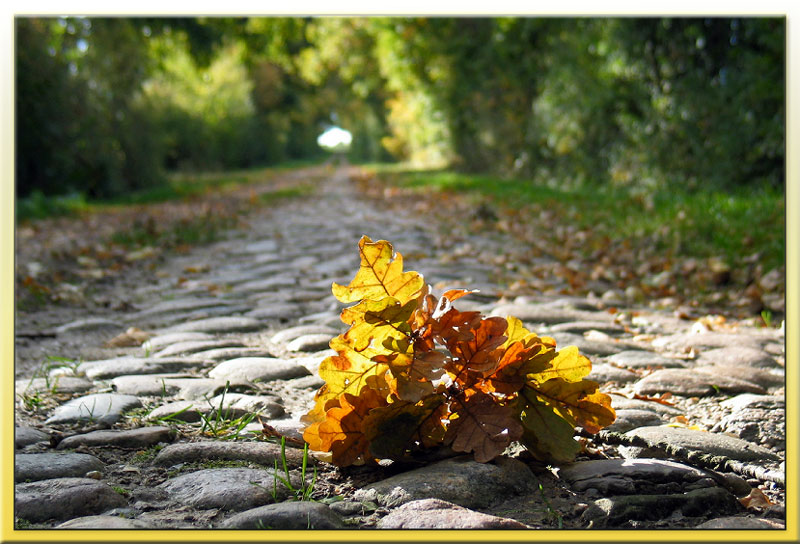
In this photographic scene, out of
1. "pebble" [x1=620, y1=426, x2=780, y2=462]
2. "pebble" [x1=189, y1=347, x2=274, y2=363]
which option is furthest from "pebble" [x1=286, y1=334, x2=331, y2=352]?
"pebble" [x1=620, y1=426, x2=780, y2=462]

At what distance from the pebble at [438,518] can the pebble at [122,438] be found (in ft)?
2.75

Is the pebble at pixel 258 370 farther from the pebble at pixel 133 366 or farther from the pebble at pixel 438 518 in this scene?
the pebble at pixel 438 518

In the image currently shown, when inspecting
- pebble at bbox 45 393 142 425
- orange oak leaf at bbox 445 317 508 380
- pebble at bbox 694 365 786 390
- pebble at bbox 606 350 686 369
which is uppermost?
orange oak leaf at bbox 445 317 508 380

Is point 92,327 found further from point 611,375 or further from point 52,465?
point 611,375

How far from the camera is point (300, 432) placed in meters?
2.05

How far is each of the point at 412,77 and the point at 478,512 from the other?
18.7m

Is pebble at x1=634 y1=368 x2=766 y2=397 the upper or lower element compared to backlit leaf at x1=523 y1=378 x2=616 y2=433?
lower

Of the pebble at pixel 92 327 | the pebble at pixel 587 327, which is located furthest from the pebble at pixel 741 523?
the pebble at pixel 92 327

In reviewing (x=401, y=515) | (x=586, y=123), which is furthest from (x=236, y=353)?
(x=586, y=123)

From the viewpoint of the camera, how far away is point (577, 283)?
486cm

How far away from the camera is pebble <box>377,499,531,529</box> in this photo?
142 cm

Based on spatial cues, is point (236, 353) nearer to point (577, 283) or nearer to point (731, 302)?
point (577, 283)

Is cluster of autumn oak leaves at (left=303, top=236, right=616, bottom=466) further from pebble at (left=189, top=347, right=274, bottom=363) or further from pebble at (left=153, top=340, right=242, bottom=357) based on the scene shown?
pebble at (left=153, top=340, right=242, bottom=357)

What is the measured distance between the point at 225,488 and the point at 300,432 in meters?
0.42
